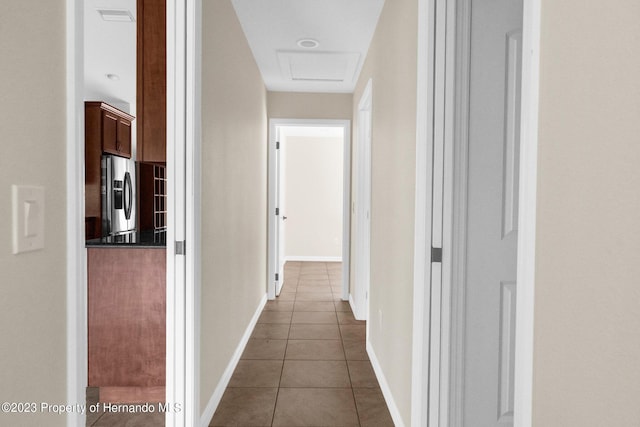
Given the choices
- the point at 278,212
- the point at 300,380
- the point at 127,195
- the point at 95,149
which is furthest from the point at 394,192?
the point at 127,195

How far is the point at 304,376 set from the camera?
2.83 m

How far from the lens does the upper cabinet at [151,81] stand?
2.34 metres

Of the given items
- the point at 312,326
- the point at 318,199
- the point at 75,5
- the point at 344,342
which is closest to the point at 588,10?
the point at 75,5

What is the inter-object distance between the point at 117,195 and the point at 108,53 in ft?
5.86

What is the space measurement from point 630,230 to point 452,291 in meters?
1.14

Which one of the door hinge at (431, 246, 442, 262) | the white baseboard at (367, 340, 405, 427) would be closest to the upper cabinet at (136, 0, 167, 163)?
the door hinge at (431, 246, 442, 262)

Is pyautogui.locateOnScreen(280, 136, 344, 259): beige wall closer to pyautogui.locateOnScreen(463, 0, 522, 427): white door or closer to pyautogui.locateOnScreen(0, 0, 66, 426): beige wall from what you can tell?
pyautogui.locateOnScreen(463, 0, 522, 427): white door

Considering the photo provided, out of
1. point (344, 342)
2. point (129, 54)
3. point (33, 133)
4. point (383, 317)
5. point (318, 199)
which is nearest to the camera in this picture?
point (33, 133)

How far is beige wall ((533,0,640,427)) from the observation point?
0.60 m

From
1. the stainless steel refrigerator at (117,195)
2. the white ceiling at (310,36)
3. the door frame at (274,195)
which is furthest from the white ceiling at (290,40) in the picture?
the stainless steel refrigerator at (117,195)

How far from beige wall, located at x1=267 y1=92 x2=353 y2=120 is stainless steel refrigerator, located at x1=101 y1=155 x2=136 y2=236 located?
2158 millimetres

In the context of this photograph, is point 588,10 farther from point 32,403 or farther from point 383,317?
point 383,317

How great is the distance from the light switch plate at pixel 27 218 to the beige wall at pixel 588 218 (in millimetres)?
970

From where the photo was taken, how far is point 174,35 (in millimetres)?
1814
